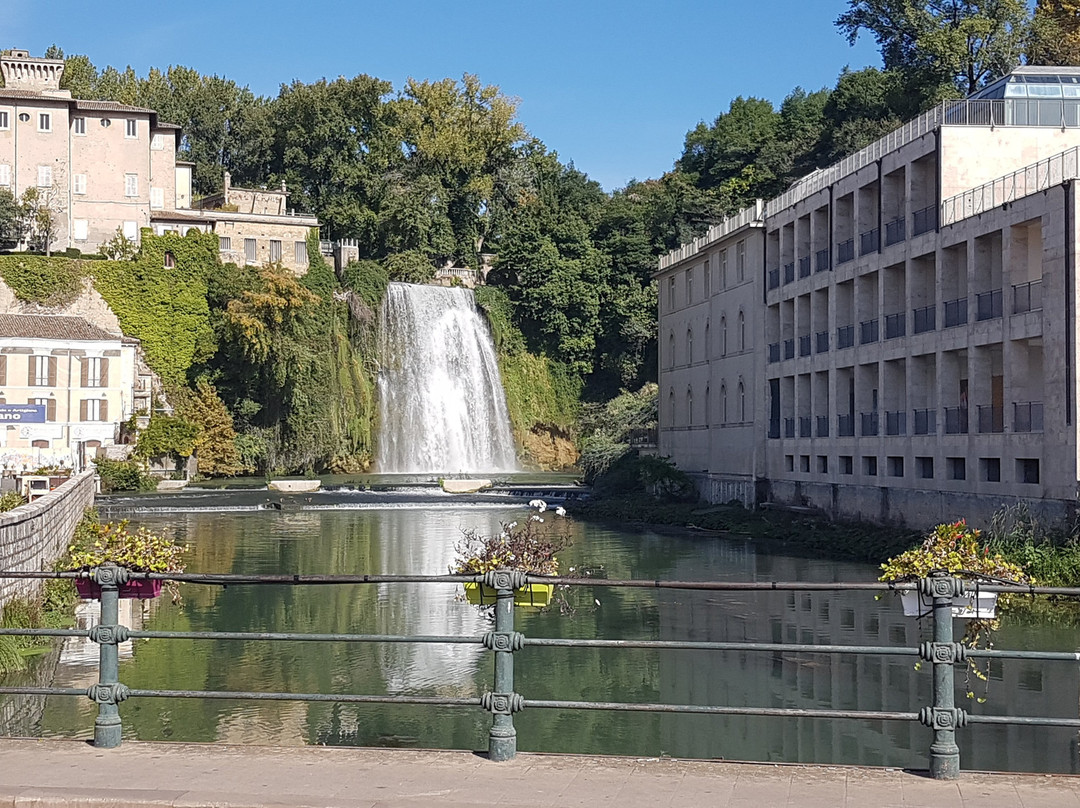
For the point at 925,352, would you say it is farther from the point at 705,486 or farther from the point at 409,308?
the point at 409,308

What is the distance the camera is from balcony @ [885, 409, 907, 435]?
36.4 meters

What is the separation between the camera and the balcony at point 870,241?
38.4m

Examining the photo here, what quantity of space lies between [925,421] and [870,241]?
6561mm

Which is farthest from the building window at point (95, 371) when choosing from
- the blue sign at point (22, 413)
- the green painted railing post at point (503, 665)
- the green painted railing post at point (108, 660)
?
the green painted railing post at point (503, 665)

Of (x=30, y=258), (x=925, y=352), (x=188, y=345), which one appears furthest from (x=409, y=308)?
(x=925, y=352)

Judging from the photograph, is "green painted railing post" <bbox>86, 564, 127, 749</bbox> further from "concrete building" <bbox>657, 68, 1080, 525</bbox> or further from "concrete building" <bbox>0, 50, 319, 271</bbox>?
"concrete building" <bbox>0, 50, 319, 271</bbox>

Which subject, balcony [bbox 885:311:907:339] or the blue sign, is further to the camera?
the blue sign

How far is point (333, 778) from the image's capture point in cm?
716

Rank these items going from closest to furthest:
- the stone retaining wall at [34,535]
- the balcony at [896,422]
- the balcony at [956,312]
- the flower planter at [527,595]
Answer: the flower planter at [527,595], the stone retaining wall at [34,535], the balcony at [956,312], the balcony at [896,422]

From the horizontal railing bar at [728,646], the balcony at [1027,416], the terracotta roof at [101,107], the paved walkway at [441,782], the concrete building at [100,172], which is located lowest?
the paved walkway at [441,782]

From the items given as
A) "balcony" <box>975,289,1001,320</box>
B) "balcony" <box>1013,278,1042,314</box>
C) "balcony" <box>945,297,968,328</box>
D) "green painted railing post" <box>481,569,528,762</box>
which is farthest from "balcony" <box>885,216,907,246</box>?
"green painted railing post" <box>481,569,528,762</box>

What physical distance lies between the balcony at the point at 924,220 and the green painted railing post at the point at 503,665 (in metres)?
29.5

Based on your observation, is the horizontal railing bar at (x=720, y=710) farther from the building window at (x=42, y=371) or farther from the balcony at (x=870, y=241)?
the building window at (x=42, y=371)

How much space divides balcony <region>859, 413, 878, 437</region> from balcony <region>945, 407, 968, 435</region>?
451 centimetres
